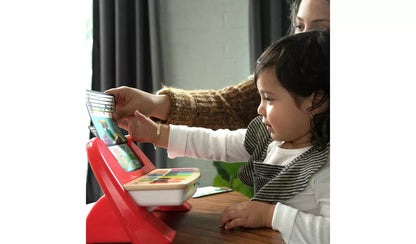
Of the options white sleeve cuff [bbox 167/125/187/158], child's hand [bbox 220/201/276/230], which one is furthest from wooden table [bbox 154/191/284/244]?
white sleeve cuff [bbox 167/125/187/158]

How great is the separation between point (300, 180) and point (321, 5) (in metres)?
0.51

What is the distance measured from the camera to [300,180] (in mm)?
598

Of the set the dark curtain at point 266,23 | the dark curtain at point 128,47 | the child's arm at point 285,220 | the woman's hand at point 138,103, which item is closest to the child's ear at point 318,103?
the child's arm at point 285,220

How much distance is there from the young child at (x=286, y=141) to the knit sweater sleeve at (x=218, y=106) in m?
0.12

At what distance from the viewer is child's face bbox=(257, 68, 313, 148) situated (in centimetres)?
68

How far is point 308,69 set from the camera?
680 mm

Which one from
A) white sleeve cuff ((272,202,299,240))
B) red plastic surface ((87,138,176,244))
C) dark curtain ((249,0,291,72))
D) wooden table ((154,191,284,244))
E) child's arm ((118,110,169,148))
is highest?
dark curtain ((249,0,291,72))

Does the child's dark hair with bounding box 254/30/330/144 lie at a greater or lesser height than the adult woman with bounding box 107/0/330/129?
greater

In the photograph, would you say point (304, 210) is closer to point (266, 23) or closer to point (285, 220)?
point (285, 220)

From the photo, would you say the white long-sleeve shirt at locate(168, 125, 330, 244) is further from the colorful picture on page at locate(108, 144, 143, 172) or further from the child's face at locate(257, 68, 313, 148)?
the colorful picture on page at locate(108, 144, 143, 172)
